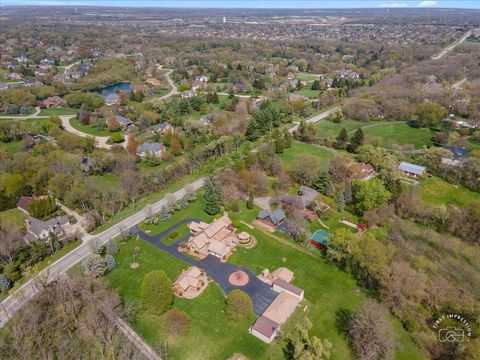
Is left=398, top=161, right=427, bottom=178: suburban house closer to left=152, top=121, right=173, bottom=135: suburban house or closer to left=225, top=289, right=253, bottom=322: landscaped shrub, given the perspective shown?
left=225, top=289, right=253, bottom=322: landscaped shrub

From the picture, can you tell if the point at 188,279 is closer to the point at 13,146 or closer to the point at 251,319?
the point at 251,319

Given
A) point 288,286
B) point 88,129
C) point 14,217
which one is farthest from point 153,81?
point 288,286

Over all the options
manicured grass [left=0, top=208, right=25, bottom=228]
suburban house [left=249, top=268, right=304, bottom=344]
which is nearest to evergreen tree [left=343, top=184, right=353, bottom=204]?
suburban house [left=249, top=268, right=304, bottom=344]

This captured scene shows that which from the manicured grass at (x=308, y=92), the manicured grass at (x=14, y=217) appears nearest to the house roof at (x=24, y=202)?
the manicured grass at (x=14, y=217)

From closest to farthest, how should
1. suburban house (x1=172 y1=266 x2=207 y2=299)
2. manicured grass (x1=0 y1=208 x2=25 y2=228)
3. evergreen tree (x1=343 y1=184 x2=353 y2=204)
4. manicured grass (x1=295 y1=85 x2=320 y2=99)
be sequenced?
suburban house (x1=172 y1=266 x2=207 y2=299), manicured grass (x1=0 y1=208 x2=25 y2=228), evergreen tree (x1=343 y1=184 x2=353 y2=204), manicured grass (x1=295 y1=85 x2=320 y2=99)

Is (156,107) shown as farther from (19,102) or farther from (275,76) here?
(275,76)

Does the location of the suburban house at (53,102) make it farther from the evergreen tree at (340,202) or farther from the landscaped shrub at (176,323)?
the landscaped shrub at (176,323)

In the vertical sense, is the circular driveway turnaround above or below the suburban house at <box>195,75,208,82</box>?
above
